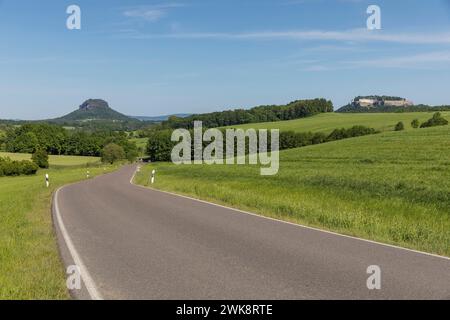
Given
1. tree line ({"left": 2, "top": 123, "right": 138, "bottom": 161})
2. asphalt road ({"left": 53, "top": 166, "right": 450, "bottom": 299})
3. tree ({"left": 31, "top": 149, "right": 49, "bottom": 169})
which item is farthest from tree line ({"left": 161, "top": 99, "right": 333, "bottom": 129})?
asphalt road ({"left": 53, "top": 166, "right": 450, "bottom": 299})

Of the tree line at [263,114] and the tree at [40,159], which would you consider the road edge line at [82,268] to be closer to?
the tree at [40,159]

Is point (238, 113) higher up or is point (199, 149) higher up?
point (238, 113)

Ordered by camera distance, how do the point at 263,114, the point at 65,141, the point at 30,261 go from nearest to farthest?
the point at 30,261 → the point at 65,141 → the point at 263,114

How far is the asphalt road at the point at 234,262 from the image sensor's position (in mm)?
6348

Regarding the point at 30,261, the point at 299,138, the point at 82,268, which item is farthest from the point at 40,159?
the point at 82,268

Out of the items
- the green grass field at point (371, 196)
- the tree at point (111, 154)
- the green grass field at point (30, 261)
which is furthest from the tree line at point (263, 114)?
the green grass field at point (30, 261)

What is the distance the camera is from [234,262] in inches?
316

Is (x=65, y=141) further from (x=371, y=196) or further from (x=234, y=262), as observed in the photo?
(x=234, y=262)

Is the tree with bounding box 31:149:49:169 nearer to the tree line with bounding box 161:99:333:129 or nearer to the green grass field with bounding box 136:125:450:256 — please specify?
the tree line with bounding box 161:99:333:129

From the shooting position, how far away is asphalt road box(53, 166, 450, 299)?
20.8 ft

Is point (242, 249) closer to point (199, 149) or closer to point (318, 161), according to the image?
point (318, 161)
